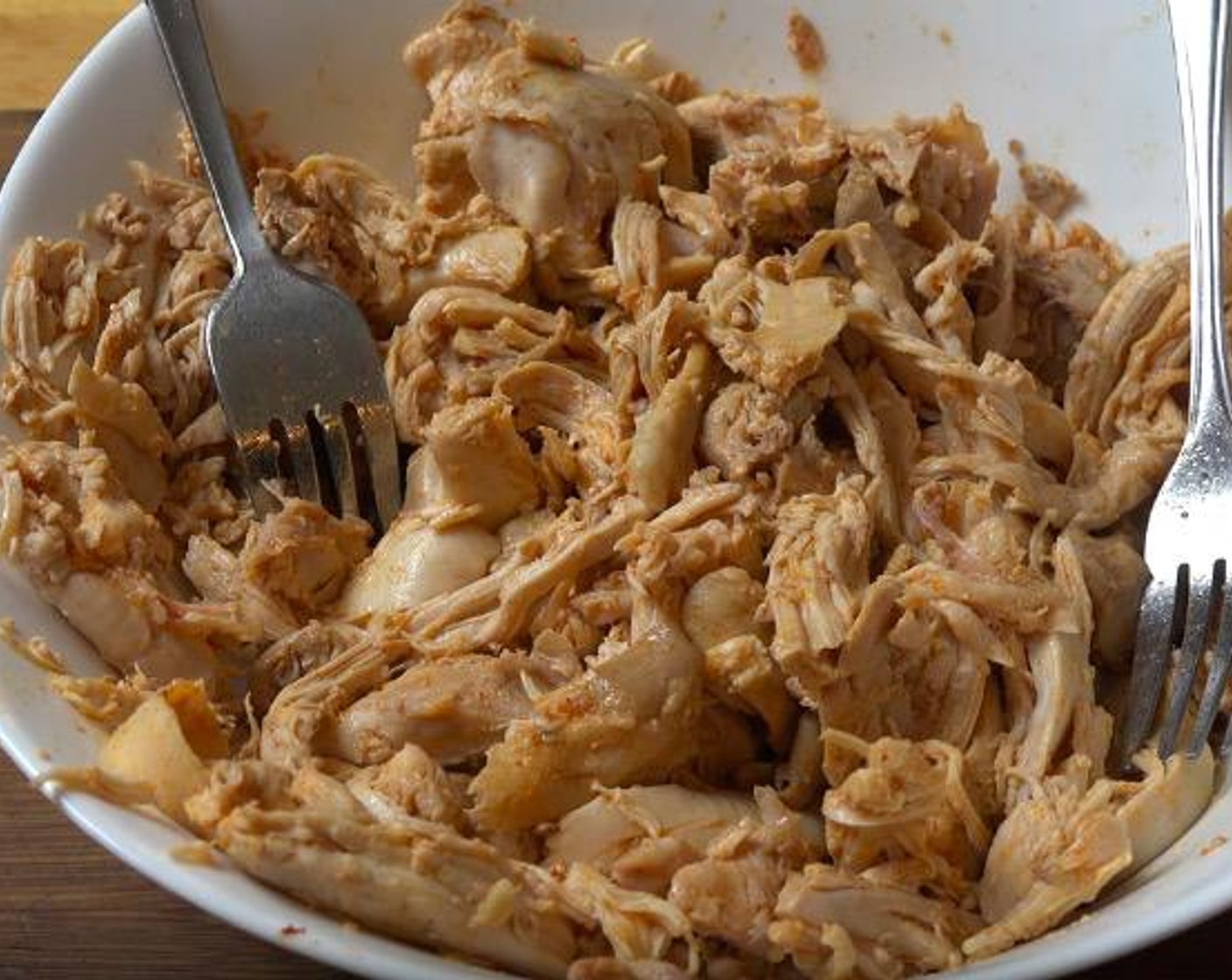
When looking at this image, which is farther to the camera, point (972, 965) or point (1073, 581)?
point (1073, 581)

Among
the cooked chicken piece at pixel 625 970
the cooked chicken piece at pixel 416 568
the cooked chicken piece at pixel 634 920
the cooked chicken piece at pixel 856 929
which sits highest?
the cooked chicken piece at pixel 416 568

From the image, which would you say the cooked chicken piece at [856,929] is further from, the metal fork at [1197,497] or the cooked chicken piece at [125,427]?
the cooked chicken piece at [125,427]

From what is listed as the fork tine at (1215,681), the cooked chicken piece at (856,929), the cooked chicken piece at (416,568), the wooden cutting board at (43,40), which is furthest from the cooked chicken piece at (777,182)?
the wooden cutting board at (43,40)

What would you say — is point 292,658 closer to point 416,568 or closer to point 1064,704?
point 416,568

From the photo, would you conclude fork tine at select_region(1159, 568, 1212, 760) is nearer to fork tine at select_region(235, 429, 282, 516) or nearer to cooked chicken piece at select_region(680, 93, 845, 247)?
cooked chicken piece at select_region(680, 93, 845, 247)

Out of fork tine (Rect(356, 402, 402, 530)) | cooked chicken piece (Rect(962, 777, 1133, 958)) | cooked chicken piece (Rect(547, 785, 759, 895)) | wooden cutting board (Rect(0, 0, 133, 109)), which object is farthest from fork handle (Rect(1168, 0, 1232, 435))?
wooden cutting board (Rect(0, 0, 133, 109))

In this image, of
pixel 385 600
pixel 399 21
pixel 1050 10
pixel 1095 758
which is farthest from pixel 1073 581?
pixel 399 21

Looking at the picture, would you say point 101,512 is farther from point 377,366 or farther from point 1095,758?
point 1095,758
